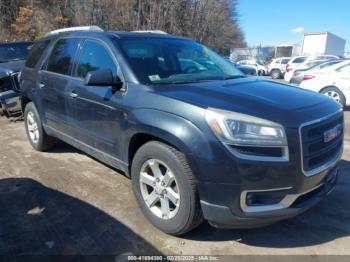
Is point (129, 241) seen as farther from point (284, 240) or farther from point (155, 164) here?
point (284, 240)

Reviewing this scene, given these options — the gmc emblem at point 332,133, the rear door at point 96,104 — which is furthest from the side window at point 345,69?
the rear door at point 96,104

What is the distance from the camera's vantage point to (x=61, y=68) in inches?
178

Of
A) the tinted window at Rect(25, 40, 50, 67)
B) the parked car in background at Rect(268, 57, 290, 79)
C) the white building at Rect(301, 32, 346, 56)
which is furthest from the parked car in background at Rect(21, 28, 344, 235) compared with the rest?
the white building at Rect(301, 32, 346, 56)

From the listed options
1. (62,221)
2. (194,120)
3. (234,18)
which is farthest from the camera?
(234,18)

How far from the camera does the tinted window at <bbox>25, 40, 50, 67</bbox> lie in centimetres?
521

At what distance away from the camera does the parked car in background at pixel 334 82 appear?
9281 millimetres

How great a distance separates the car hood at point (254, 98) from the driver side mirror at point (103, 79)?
522mm

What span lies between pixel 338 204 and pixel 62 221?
2992 mm

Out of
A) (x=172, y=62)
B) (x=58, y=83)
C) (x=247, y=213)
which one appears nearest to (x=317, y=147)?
(x=247, y=213)

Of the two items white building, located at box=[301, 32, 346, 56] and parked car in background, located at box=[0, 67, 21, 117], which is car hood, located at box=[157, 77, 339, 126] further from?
white building, located at box=[301, 32, 346, 56]

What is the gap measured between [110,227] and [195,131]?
4.59 feet

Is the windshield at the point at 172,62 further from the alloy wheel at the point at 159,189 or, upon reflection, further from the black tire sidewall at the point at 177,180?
the alloy wheel at the point at 159,189

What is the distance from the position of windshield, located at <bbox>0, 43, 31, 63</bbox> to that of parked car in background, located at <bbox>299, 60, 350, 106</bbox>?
27.1 feet

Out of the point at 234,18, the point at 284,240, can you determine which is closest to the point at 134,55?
the point at 284,240
